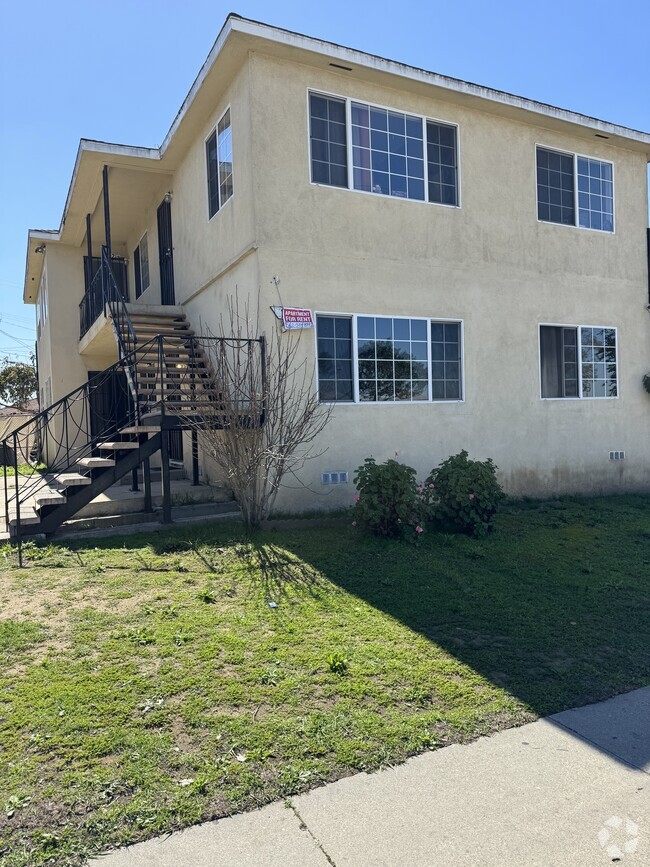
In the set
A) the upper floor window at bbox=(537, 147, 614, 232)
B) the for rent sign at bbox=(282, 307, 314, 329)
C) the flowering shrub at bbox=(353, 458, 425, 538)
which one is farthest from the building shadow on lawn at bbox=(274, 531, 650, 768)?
the upper floor window at bbox=(537, 147, 614, 232)

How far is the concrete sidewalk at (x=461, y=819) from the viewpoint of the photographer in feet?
9.07

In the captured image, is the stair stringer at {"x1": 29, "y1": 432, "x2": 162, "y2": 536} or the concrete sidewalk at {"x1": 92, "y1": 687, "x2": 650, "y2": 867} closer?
the concrete sidewalk at {"x1": 92, "y1": 687, "x2": 650, "y2": 867}

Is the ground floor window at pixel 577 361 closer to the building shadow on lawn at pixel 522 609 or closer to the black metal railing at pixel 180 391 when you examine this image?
the building shadow on lawn at pixel 522 609

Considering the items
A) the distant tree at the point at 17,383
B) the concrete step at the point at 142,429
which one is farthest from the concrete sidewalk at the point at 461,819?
the distant tree at the point at 17,383

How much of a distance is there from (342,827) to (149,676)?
1.93 meters

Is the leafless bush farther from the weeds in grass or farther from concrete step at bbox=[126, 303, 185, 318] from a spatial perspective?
the weeds in grass

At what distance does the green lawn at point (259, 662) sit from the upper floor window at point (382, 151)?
551 cm

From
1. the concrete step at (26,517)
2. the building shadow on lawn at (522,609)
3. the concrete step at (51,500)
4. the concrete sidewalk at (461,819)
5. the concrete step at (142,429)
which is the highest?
the concrete step at (142,429)

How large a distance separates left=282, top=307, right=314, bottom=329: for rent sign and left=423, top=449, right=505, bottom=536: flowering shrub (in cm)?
284

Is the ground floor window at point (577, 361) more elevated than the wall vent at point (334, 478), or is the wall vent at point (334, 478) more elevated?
the ground floor window at point (577, 361)

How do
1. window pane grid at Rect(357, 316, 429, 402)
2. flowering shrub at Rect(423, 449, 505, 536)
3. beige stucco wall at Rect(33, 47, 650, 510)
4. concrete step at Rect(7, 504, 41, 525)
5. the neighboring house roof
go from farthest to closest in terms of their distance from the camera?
window pane grid at Rect(357, 316, 429, 402) < beige stucco wall at Rect(33, 47, 650, 510) < the neighboring house roof < flowering shrub at Rect(423, 449, 505, 536) < concrete step at Rect(7, 504, 41, 525)

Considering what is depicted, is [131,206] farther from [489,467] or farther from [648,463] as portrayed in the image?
[648,463]

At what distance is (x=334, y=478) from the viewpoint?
9531mm

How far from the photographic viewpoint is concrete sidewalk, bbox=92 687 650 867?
276 centimetres
